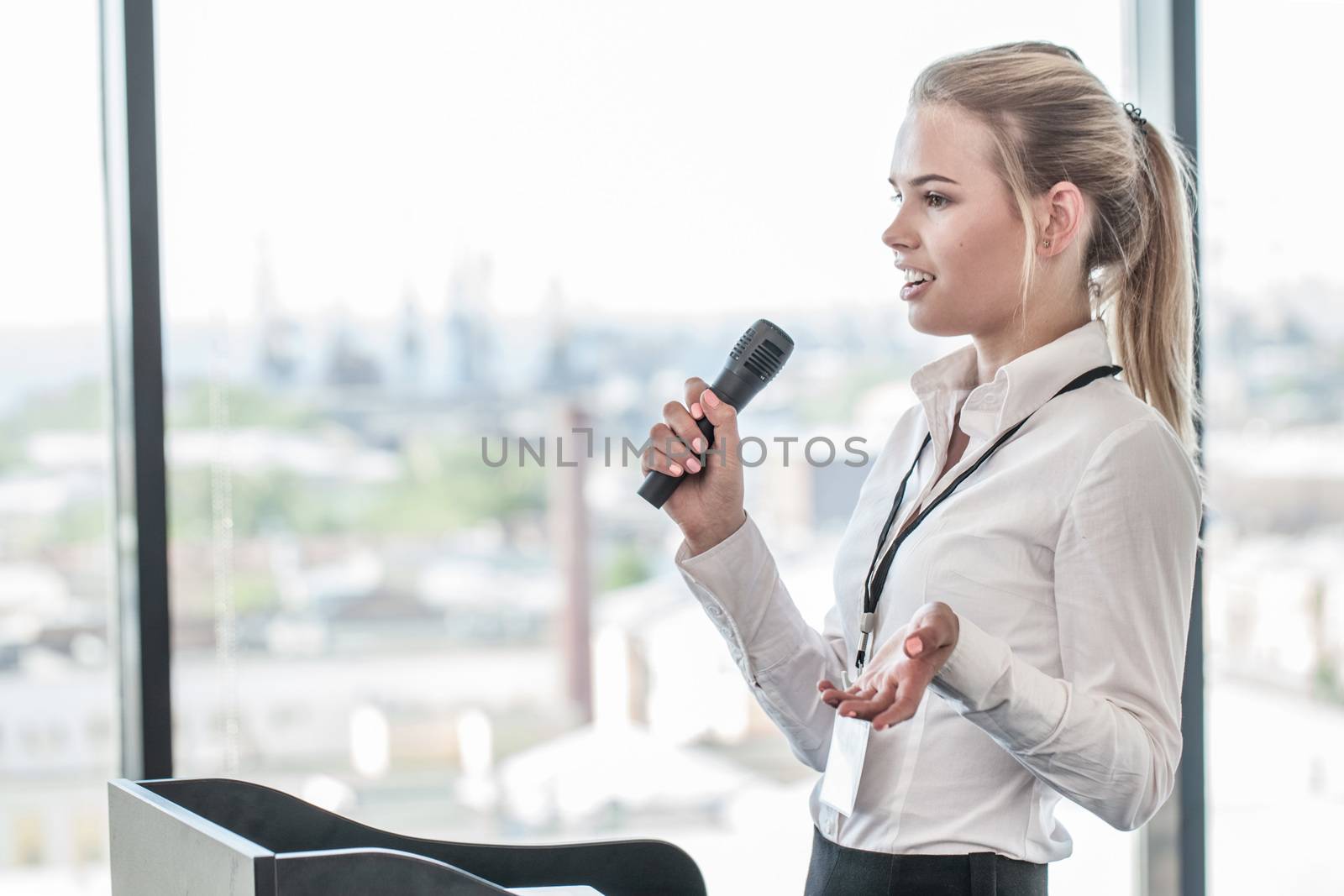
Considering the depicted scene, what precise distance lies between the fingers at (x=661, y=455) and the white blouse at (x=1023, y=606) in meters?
0.16

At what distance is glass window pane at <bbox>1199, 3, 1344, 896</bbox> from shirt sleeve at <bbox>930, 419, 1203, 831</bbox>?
1.17 meters

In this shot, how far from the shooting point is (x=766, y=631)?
4.95 feet

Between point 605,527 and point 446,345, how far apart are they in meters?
0.45

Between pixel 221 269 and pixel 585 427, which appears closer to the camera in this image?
pixel 221 269

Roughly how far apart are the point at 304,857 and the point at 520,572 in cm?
143

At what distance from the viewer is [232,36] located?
2.06 metres

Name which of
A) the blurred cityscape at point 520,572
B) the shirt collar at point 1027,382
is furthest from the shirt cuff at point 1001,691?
the blurred cityscape at point 520,572

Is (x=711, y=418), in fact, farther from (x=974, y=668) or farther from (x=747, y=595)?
(x=974, y=668)

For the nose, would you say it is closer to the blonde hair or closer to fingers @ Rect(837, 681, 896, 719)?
the blonde hair

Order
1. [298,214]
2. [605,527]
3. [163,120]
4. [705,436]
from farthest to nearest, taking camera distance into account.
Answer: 1. [605,527]
2. [298,214]
3. [163,120]
4. [705,436]

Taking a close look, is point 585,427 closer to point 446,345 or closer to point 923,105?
point 446,345

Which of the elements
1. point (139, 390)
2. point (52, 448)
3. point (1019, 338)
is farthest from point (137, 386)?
point (1019, 338)

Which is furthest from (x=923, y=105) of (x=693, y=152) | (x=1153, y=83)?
(x=1153, y=83)

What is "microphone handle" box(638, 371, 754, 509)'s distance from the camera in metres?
1.36
